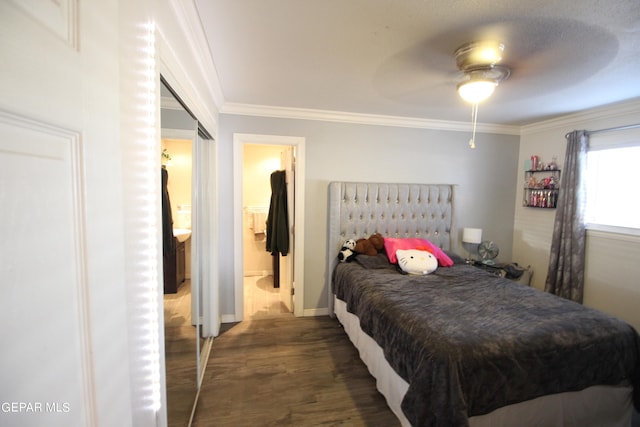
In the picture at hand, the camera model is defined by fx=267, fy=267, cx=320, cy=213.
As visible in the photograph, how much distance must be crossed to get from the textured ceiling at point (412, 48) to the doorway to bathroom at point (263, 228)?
0.73 m

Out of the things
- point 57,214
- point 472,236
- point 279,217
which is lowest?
point 472,236

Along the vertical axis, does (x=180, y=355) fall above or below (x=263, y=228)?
below

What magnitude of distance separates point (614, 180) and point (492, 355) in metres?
2.82

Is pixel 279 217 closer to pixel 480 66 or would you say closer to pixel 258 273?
pixel 258 273

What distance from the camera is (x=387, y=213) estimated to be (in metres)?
3.31

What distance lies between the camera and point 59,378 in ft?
1.41

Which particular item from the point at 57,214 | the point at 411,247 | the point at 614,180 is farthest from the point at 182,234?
the point at 614,180

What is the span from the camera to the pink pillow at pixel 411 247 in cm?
292

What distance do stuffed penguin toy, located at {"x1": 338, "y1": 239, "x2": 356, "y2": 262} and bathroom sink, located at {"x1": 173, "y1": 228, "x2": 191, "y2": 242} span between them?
1.74 metres

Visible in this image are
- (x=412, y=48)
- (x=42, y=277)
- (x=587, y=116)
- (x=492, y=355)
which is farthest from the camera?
(x=587, y=116)

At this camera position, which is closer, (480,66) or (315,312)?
(480,66)

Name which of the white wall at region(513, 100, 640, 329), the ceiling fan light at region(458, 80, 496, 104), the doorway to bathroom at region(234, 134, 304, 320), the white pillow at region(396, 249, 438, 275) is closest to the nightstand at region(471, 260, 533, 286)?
the white wall at region(513, 100, 640, 329)

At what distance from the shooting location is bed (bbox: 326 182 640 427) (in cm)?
140

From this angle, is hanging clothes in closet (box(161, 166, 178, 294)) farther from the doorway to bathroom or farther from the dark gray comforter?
the doorway to bathroom
